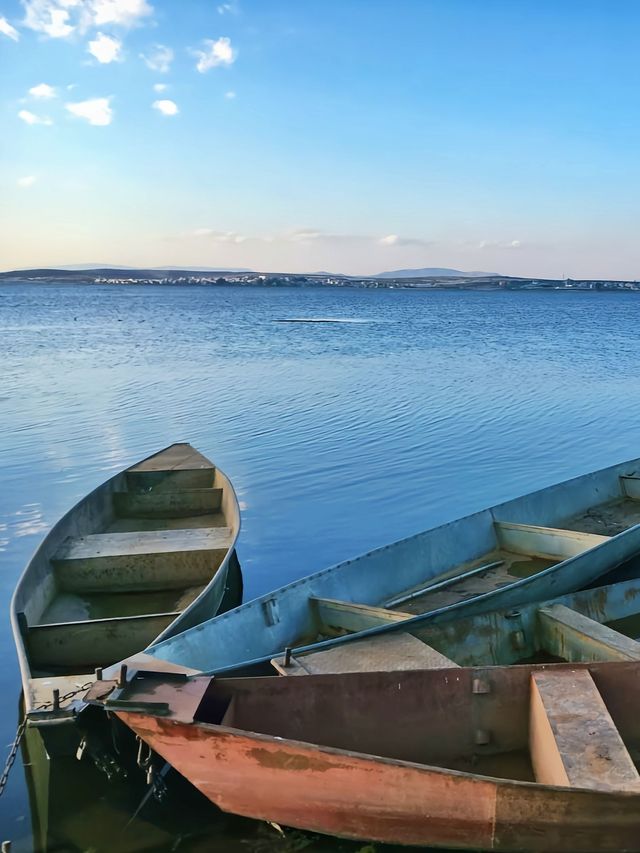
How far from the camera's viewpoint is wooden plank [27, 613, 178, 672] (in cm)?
766

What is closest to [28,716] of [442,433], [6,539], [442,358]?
[6,539]

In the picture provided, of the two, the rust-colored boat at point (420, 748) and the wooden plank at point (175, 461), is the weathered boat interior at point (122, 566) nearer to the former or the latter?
the wooden plank at point (175, 461)

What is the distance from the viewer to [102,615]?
30.5 ft

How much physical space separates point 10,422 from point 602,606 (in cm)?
1895

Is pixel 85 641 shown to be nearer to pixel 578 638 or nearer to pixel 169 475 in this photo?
pixel 578 638

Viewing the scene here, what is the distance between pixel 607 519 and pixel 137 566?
25.5 ft

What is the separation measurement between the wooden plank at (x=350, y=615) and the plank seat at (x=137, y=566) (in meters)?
1.95

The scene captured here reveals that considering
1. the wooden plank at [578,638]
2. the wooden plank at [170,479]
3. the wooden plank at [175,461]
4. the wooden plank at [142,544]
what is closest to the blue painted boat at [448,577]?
the wooden plank at [578,638]

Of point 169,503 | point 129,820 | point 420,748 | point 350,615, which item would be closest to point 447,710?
point 420,748

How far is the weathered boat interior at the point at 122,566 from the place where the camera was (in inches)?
303

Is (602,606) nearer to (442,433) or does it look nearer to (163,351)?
(442,433)

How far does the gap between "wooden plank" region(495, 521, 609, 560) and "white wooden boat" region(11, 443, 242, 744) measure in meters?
4.12

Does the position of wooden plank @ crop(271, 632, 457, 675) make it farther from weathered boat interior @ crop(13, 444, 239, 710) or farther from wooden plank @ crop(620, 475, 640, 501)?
wooden plank @ crop(620, 475, 640, 501)

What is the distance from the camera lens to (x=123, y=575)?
9906 mm
